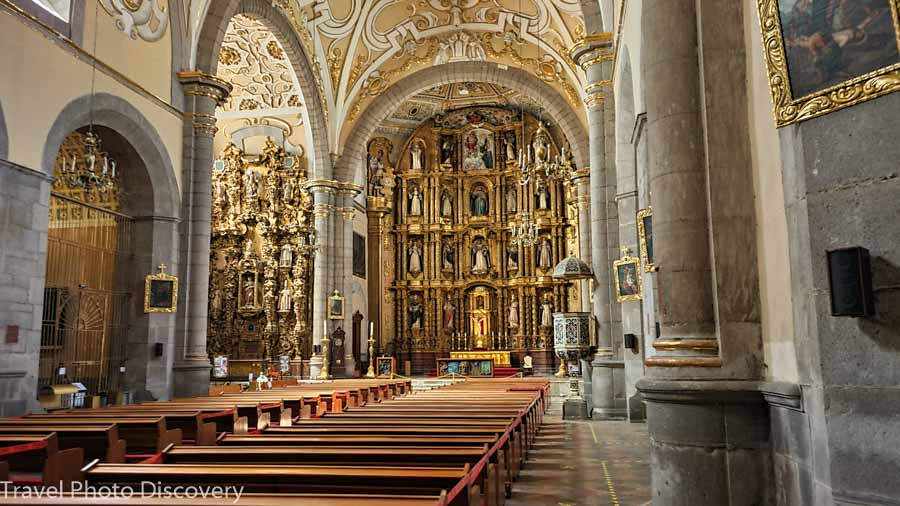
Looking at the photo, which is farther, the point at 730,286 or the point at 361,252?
the point at 361,252

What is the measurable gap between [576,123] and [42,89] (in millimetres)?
15770

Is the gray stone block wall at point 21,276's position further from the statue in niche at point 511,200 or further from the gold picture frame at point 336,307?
the statue in niche at point 511,200

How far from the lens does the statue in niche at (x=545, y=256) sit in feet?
86.9

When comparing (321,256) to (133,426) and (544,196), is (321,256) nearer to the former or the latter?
(544,196)

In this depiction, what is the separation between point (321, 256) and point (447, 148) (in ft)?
28.0

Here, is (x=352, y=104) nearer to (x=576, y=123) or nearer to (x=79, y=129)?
(x=576, y=123)

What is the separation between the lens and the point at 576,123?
22.2 metres

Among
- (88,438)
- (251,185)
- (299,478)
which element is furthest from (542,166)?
(299,478)

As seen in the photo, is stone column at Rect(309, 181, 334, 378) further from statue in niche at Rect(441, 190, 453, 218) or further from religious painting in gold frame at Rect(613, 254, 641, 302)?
religious painting in gold frame at Rect(613, 254, 641, 302)

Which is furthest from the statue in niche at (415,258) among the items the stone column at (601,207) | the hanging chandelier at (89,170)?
the hanging chandelier at (89,170)

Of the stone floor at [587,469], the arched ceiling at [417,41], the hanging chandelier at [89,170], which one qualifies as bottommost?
the stone floor at [587,469]

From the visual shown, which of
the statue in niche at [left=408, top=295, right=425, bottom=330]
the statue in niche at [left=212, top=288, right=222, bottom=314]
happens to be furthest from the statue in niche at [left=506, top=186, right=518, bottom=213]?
the statue in niche at [left=212, top=288, right=222, bottom=314]

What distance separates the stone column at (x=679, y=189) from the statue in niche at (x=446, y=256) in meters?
22.8

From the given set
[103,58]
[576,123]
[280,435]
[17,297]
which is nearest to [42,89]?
[103,58]
